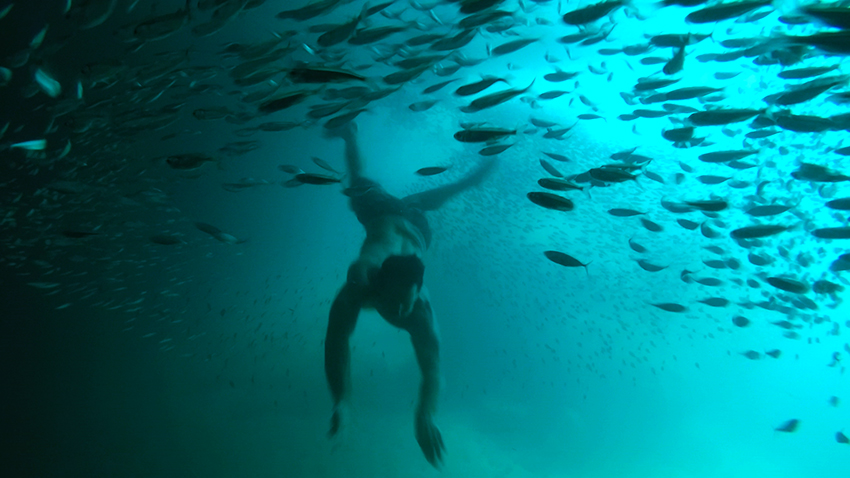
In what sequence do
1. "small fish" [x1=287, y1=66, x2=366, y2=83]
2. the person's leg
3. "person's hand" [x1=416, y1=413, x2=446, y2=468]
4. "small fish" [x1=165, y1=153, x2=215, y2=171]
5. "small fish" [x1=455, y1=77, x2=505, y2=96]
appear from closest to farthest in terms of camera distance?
1. "small fish" [x1=287, y1=66, x2=366, y2=83]
2. "small fish" [x1=165, y1=153, x2=215, y2=171]
3. "small fish" [x1=455, y1=77, x2=505, y2=96]
4. "person's hand" [x1=416, y1=413, x2=446, y2=468]
5. the person's leg

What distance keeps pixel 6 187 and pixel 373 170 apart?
241 inches

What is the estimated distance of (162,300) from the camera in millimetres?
10211

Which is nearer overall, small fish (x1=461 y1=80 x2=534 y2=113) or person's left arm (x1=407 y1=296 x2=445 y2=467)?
small fish (x1=461 y1=80 x2=534 y2=113)

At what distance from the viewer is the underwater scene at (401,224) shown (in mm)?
3355

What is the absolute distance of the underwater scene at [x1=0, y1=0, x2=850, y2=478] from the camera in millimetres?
3355

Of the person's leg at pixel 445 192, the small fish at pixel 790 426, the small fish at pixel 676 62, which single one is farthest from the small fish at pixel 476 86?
the small fish at pixel 790 426

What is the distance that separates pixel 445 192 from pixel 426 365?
3.15m

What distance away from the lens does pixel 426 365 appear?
5.74 m

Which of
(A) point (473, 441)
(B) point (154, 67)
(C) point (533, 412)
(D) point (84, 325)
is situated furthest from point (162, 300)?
(C) point (533, 412)

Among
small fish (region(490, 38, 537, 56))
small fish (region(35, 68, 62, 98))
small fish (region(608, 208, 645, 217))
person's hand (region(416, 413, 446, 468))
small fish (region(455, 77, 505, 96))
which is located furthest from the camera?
person's hand (region(416, 413, 446, 468))

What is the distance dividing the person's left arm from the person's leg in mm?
1955

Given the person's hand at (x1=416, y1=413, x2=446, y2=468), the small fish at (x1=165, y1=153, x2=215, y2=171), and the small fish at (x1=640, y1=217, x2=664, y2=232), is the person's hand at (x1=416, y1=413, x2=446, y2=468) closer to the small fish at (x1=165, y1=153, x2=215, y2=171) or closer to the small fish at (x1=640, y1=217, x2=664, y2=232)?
the small fish at (x1=640, y1=217, x2=664, y2=232)

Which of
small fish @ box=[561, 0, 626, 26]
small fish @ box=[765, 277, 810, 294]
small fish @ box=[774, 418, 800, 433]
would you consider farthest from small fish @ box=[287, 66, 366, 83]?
small fish @ box=[774, 418, 800, 433]

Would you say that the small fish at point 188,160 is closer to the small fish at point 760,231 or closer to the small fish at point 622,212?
the small fish at point 622,212
